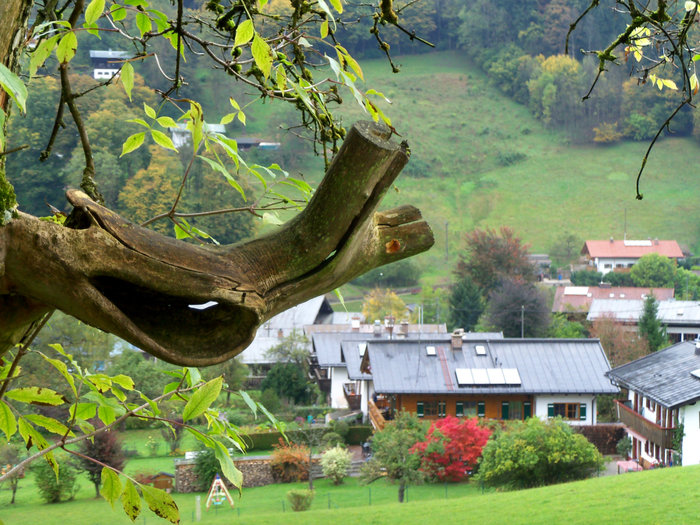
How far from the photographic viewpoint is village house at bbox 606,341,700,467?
1903cm

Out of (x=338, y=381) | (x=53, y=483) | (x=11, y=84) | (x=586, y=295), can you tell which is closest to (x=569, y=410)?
(x=338, y=381)

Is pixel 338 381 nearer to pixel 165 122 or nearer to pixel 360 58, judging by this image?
pixel 165 122

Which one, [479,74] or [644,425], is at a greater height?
[479,74]

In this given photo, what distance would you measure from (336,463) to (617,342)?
46.0 ft

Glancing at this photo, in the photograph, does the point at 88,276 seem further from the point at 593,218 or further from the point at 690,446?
the point at 593,218

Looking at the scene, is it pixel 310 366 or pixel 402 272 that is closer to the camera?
pixel 310 366

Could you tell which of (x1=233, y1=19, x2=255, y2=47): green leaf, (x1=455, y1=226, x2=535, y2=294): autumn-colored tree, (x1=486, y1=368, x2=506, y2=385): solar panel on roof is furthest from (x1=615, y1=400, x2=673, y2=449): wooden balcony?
(x1=233, y1=19, x2=255, y2=47): green leaf

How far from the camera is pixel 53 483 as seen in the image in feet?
58.0

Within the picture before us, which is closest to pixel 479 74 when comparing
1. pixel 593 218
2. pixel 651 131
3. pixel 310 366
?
pixel 651 131

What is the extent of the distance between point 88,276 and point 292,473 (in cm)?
2096

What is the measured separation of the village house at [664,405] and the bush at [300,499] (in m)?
9.06

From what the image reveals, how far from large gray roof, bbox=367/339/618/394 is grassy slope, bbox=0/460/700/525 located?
199 inches

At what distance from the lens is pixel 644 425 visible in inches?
801

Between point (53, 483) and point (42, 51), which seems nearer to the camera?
point (42, 51)
